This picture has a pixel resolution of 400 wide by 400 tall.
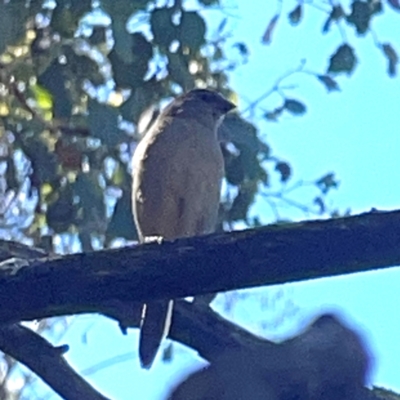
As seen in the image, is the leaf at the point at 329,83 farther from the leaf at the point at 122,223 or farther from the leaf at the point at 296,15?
the leaf at the point at 122,223

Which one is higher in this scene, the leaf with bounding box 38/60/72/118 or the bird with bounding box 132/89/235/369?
the leaf with bounding box 38/60/72/118

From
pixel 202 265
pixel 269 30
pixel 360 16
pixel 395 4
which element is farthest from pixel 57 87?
pixel 202 265

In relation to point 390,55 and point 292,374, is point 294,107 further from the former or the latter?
point 292,374

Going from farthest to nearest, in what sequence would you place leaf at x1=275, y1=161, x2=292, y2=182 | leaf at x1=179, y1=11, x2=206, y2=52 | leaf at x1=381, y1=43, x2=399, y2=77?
1. leaf at x1=275, y1=161, x2=292, y2=182
2. leaf at x1=381, y1=43, x2=399, y2=77
3. leaf at x1=179, y1=11, x2=206, y2=52

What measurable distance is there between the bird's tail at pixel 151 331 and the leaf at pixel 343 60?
0.97m

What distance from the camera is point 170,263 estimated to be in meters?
1.50

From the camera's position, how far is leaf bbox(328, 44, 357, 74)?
3.40 metres

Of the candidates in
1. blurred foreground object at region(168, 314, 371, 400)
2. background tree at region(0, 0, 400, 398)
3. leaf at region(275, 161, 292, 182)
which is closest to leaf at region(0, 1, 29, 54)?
background tree at region(0, 0, 400, 398)

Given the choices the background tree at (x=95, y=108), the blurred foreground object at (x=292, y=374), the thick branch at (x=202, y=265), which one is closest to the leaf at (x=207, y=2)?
the background tree at (x=95, y=108)

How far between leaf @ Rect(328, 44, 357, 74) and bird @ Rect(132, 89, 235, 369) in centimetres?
45

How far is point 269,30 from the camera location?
361 cm

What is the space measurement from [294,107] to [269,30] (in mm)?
347

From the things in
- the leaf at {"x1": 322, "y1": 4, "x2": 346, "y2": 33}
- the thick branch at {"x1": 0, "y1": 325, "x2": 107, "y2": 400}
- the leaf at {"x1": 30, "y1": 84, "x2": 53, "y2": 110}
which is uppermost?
the leaf at {"x1": 322, "y1": 4, "x2": 346, "y2": 33}

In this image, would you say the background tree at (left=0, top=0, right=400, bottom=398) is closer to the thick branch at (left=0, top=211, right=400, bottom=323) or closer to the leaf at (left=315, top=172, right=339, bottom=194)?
the leaf at (left=315, top=172, right=339, bottom=194)
